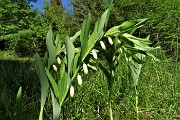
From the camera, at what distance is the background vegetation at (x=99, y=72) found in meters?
1.25

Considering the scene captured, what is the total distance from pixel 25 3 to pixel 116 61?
1570 cm

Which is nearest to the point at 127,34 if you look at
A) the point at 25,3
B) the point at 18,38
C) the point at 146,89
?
the point at 146,89

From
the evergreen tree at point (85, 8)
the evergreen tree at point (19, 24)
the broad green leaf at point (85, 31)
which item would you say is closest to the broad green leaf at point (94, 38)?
→ the broad green leaf at point (85, 31)

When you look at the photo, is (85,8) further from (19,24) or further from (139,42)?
(139,42)

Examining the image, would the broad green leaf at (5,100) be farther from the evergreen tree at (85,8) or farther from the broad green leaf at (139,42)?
the evergreen tree at (85,8)

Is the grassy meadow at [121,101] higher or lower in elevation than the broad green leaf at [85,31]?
lower

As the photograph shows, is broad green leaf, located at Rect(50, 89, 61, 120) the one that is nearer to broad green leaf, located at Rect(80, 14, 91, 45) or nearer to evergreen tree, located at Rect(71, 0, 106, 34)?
broad green leaf, located at Rect(80, 14, 91, 45)

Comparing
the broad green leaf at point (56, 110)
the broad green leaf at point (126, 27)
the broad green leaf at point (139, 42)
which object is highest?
the broad green leaf at point (126, 27)

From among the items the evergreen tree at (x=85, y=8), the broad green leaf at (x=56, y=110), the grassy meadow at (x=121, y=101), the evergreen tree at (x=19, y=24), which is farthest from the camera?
the evergreen tree at (x=85, y=8)

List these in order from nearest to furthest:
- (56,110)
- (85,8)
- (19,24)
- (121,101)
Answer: (56,110) < (121,101) < (19,24) < (85,8)

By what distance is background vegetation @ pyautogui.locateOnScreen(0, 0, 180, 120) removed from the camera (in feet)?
4.09

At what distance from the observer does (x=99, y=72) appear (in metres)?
1.74

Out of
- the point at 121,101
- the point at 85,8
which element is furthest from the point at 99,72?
the point at 85,8

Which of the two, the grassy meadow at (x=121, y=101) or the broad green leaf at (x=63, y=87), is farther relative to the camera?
the grassy meadow at (x=121, y=101)
